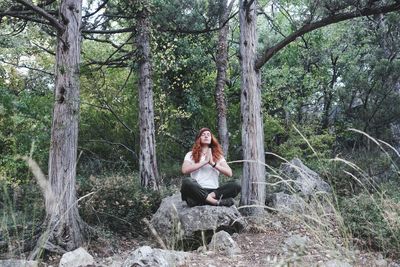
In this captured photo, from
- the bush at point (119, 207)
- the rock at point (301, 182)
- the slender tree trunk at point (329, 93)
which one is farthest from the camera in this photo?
the slender tree trunk at point (329, 93)

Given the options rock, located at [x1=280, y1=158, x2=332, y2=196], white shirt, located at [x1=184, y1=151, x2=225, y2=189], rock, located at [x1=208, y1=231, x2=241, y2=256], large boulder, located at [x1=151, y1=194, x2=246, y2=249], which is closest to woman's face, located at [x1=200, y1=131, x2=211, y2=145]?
white shirt, located at [x1=184, y1=151, x2=225, y2=189]

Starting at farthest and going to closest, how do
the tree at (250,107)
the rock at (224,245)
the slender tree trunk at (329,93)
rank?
the slender tree trunk at (329,93) → the tree at (250,107) → the rock at (224,245)

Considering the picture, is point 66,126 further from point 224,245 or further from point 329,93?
point 329,93

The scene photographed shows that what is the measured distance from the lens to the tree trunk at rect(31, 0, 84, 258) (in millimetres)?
5531

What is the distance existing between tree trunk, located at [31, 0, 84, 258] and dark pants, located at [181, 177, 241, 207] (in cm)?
145

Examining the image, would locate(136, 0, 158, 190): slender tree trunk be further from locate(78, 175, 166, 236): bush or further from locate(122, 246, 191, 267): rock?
locate(122, 246, 191, 267): rock

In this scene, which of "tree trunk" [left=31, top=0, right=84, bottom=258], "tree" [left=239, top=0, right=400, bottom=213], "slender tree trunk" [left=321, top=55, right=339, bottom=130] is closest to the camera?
"tree trunk" [left=31, top=0, right=84, bottom=258]

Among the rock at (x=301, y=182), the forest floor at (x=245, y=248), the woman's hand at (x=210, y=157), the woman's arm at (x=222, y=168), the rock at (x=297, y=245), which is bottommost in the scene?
the forest floor at (x=245, y=248)

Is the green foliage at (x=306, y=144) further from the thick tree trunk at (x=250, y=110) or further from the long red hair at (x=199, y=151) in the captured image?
the long red hair at (x=199, y=151)

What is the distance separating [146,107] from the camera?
28.9 ft

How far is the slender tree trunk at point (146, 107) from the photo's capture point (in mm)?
8789

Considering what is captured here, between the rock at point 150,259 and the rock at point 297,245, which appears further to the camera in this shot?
the rock at point 150,259

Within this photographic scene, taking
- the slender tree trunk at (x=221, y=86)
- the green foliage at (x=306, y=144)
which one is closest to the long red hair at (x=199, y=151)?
the slender tree trunk at (x=221, y=86)

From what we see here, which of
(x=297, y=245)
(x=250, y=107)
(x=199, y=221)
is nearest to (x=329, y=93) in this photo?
(x=250, y=107)
